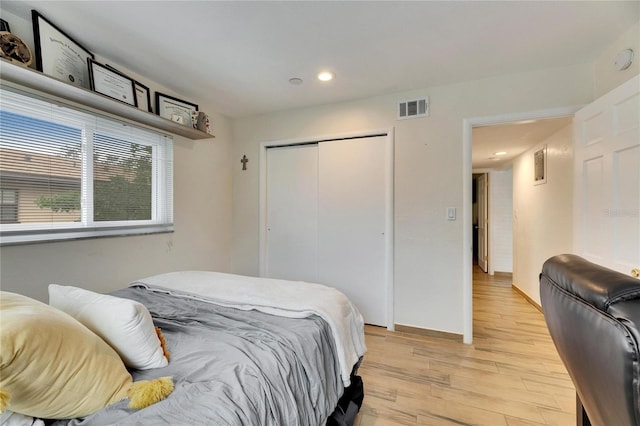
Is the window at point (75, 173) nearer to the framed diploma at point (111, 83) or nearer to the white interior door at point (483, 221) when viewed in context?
the framed diploma at point (111, 83)

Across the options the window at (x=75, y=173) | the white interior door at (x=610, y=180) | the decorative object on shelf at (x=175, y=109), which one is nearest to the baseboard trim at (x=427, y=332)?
the white interior door at (x=610, y=180)

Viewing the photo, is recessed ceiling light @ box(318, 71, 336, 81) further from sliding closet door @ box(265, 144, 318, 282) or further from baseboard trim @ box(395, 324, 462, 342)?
baseboard trim @ box(395, 324, 462, 342)

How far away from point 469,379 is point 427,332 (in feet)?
2.32

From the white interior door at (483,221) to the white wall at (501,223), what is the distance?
14 centimetres

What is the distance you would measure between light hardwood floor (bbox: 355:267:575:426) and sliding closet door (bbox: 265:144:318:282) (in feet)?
3.59

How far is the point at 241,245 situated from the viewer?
359cm

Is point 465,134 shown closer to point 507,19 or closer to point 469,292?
point 507,19

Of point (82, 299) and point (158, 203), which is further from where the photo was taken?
point (158, 203)

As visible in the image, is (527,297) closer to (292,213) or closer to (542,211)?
(542,211)

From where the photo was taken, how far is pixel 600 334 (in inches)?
24.1

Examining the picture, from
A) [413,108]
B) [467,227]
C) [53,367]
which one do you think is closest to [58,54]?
[53,367]

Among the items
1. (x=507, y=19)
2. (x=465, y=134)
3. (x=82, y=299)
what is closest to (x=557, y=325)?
(x=82, y=299)

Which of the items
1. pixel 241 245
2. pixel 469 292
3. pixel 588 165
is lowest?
pixel 469 292

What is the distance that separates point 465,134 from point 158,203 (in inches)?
118
